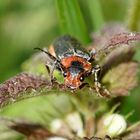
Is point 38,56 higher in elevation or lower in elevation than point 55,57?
higher

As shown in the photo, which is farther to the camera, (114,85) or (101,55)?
(114,85)

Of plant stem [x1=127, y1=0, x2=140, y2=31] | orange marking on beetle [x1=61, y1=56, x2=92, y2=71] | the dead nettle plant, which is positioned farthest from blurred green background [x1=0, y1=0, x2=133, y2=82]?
orange marking on beetle [x1=61, y1=56, x2=92, y2=71]

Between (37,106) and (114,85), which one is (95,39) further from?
(37,106)

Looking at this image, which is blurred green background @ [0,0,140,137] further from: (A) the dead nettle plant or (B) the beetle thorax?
(B) the beetle thorax

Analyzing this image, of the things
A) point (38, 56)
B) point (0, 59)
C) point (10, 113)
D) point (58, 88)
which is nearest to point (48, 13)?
point (0, 59)

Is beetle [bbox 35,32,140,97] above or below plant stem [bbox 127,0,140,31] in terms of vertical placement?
below

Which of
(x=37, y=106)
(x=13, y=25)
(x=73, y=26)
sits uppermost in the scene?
(x=13, y=25)

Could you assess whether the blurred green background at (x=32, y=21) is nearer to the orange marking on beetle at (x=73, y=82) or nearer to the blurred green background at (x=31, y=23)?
the blurred green background at (x=31, y=23)
